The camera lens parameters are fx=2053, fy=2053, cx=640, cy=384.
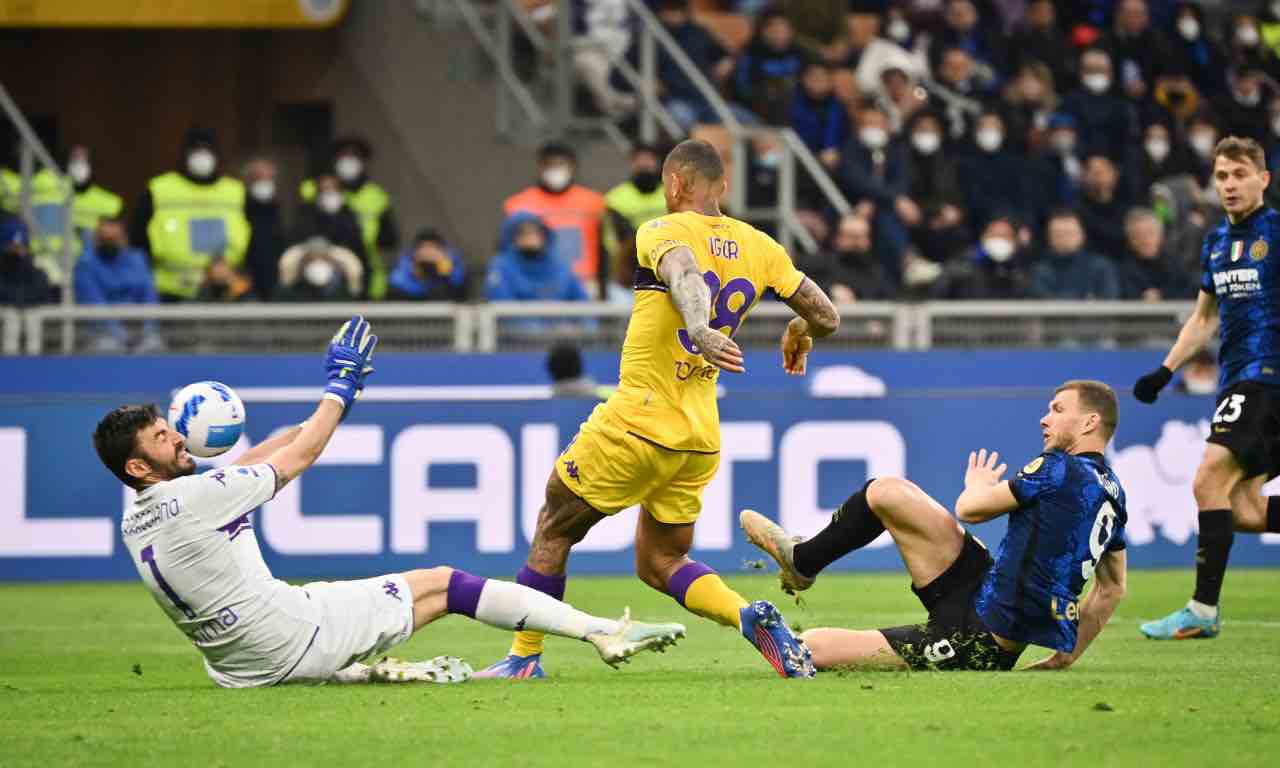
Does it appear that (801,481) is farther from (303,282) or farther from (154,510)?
(154,510)

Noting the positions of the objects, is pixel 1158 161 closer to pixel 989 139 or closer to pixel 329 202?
pixel 989 139

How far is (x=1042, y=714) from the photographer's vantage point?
22.4ft

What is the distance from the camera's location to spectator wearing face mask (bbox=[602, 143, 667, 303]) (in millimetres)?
17328

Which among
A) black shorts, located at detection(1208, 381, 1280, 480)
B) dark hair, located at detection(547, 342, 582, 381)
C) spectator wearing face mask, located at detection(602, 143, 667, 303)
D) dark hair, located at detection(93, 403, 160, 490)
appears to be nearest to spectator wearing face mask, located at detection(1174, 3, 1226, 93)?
spectator wearing face mask, located at detection(602, 143, 667, 303)

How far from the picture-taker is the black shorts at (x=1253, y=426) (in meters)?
10.1

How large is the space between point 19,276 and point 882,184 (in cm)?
777

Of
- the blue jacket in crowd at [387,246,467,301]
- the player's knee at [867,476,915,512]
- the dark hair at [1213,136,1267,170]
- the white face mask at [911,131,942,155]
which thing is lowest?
the player's knee at [867,476,915,512]

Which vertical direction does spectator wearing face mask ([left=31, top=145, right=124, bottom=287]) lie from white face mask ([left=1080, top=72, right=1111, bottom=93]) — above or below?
below

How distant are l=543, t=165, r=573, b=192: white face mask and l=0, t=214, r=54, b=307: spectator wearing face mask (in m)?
4.27

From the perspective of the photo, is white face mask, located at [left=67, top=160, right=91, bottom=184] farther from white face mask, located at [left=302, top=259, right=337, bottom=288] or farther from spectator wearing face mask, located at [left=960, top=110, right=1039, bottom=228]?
spectator wearing face mask, located at [left=960, top=110, right=1039, bottom=228]

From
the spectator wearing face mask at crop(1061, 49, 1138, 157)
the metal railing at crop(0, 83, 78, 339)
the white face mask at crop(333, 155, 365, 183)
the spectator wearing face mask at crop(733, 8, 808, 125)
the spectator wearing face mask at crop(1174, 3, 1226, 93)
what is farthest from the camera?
the spectator wearing face mask at crop(1174, 3, 1226, 93)

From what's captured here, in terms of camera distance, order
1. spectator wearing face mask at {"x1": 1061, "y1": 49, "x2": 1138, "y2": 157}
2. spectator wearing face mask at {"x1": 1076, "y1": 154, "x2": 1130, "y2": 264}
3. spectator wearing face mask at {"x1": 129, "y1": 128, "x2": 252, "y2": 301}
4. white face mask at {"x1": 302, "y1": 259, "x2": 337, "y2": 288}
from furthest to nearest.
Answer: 1. spectator wearing face mask at {"x1": 1061, "y1": 49, "x2": 1138, "y2": 157}
2. spectator wearing face mask at {"x1": 1076, "y1": 154, "x2": 1130, "y2": 264}
3. spectator wearing face mask at {"x1": 129, "y1": 128, "x2": 252, "y2": 301}
4. white face mask at {"x1": 302, "y1": 259, "x2": 337, "y2": 288}

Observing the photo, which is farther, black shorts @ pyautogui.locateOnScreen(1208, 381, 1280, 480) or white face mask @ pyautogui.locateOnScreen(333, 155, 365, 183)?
white face mask @ pyautogui.locateOnScreen(333, 155, 365, 183)

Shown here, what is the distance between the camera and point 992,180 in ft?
64.5
